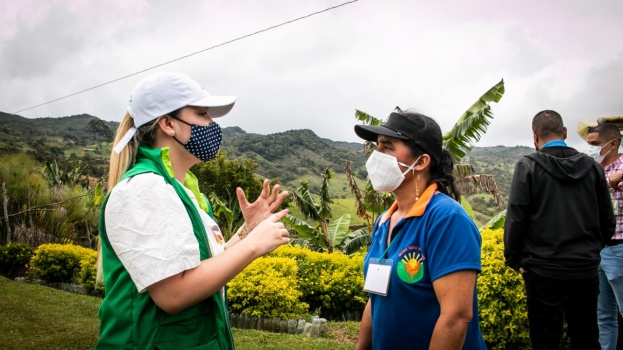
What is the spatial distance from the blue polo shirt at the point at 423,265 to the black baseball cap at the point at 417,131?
28cm

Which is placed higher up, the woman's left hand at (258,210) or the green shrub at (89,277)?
the woman's left hand at (258,210)

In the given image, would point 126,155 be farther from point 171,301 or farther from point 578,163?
point 578,163

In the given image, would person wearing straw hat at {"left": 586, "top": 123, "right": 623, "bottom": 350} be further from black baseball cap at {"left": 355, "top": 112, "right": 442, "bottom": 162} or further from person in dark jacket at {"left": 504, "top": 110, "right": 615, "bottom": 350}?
black baseball cap at {"left": 355, "top": 112, "right": 442, "bottom": 162}

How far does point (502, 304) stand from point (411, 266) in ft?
12.4

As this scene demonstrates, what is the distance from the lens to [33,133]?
109938mm

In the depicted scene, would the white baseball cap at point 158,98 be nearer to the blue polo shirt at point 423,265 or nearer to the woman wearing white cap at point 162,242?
the woman wearing white cap at point 162,242

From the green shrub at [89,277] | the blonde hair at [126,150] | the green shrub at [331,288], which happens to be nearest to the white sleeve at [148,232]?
the blonde hair at [126,150]

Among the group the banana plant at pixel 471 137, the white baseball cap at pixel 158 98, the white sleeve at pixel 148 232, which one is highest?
the banana plant at pixel 471 137

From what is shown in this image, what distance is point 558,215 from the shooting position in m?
3.61

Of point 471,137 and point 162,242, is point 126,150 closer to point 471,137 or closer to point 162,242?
point 162,242

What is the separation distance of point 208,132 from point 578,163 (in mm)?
3066

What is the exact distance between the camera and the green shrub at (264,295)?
8.12 meters

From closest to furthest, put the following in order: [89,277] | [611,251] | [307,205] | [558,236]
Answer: [558,236], [611,251], [89,277], [307,205]

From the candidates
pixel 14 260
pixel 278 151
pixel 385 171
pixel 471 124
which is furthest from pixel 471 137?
pixel 278 151
